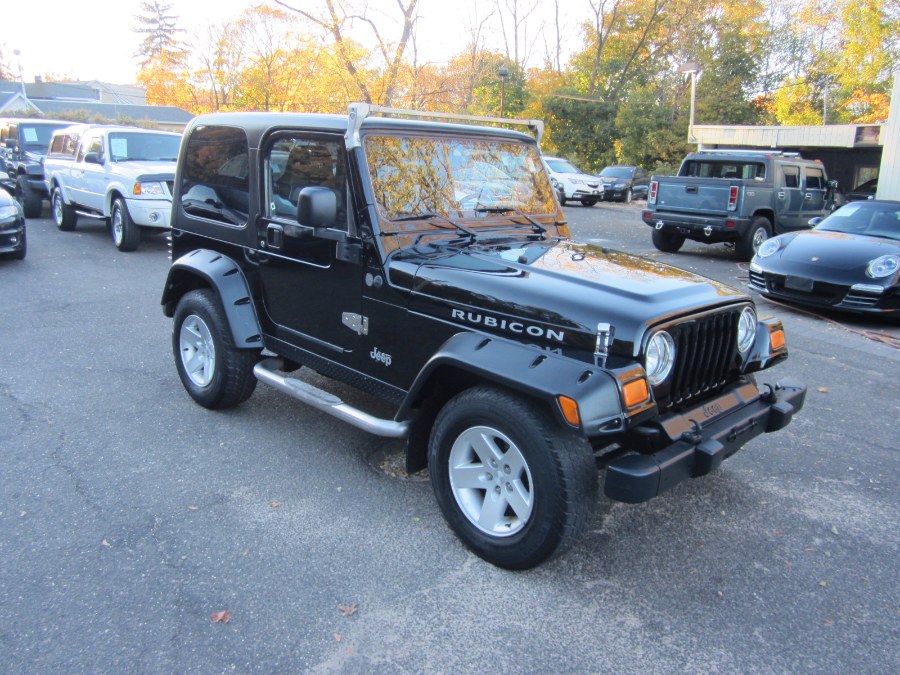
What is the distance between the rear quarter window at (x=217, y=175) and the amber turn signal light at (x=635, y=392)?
274cm

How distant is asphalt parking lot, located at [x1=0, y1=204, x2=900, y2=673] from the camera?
2635 millimetres

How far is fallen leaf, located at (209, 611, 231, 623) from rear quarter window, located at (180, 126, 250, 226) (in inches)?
97.1

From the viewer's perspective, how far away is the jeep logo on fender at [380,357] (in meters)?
3.66

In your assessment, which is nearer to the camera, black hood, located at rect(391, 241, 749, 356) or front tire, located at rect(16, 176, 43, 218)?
black hood, located at rect(391, 241, 749, 356)

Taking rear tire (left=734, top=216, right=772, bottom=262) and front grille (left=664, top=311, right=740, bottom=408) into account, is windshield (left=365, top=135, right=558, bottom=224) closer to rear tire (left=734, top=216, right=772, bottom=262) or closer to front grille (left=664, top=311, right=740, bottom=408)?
front grille (left=664, top=311, right=740, bottom=408)

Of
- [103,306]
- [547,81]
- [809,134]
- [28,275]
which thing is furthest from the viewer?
[547,81]

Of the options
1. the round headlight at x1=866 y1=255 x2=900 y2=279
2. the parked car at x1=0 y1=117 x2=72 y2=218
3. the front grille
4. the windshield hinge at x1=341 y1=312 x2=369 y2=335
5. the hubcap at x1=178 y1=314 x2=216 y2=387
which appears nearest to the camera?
the front grille

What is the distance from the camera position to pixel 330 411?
3775 millimetres

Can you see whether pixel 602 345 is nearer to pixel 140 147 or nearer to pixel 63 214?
pixel 140 147

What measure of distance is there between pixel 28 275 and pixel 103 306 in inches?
92.5

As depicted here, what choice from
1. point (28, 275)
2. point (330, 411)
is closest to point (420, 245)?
point (330, 411)

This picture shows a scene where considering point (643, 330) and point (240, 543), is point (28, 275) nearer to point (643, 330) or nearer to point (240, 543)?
point (240, 543)

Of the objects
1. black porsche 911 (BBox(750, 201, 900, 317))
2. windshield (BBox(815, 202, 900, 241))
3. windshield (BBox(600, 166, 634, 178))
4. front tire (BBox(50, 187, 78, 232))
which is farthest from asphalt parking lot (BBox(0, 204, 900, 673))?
windshield (BBox(600, 166, 634, 178))

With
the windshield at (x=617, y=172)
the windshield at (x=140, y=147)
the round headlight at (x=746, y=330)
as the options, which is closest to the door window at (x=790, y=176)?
the round headlight at (x=746, y=330)
